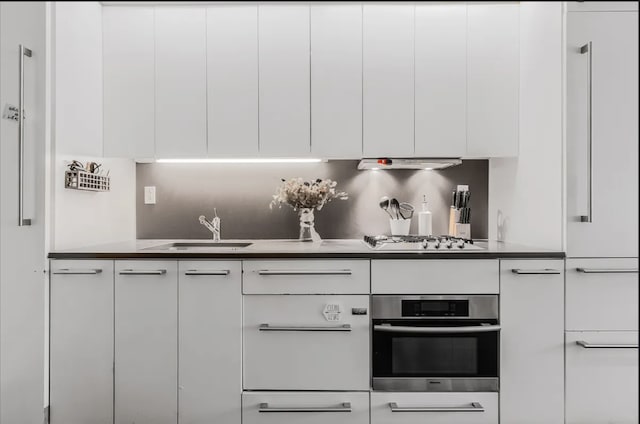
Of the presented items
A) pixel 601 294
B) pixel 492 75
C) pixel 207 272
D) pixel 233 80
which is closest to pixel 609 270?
pixel 601 294

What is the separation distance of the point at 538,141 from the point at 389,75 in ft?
2.61

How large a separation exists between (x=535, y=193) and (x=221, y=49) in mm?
1728

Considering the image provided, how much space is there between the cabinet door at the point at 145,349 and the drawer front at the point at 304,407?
1.15 ft

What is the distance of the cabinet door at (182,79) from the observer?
7.81 feet

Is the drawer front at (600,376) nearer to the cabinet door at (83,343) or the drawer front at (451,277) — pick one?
the drawer front at (451,277)

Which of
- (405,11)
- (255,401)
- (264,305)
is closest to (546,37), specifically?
(405,11)

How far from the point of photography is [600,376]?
1.99 metres

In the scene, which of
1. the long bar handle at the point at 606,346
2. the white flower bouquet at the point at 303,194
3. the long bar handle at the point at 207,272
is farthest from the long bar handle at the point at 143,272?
the long bar handle at the point at 606,346

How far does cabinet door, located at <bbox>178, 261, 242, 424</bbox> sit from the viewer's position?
204cm

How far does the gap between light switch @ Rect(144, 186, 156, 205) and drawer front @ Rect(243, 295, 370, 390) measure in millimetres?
1096

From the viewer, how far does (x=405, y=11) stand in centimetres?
234

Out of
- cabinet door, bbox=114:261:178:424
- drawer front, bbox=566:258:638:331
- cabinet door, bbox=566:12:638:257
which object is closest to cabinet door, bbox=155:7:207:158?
cabinet door, bbox=114:261:178:424

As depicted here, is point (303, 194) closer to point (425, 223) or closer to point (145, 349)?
point (425, 223)

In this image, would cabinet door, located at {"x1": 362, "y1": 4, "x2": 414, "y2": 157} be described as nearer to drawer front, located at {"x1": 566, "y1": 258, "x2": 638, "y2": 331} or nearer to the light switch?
drawer front, located at {"x1": 566, "y1": 258, "x2": 638, "y2": 331}
